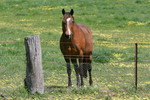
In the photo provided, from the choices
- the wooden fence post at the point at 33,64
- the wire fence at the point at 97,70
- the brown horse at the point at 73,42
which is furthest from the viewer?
the wire fence at the point at 97,70

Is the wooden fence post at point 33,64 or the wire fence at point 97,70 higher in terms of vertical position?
the wooden fence post at point 33,64

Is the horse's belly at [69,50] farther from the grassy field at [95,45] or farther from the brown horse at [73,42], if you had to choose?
the grassy field at [95,45]

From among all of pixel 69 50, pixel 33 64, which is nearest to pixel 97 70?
pixel 69 50

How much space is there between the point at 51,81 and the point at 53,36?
11.7m

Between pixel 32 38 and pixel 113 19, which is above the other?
pixel 32 38

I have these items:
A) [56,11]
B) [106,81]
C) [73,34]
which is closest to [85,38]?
[73,34]

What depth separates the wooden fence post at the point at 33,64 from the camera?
372 inches

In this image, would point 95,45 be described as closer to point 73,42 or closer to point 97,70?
point 97,70

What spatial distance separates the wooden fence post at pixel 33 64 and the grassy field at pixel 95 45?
261mm

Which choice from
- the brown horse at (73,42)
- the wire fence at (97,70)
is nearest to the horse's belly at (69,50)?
the brown horse at (73,42)

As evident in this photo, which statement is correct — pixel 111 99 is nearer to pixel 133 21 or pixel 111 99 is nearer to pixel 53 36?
pixel 53 36

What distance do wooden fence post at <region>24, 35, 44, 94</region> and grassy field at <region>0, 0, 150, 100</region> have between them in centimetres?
26

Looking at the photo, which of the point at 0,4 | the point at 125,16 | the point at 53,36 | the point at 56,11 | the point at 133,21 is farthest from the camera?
the point at 0,4

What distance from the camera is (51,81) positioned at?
12.0 meters
